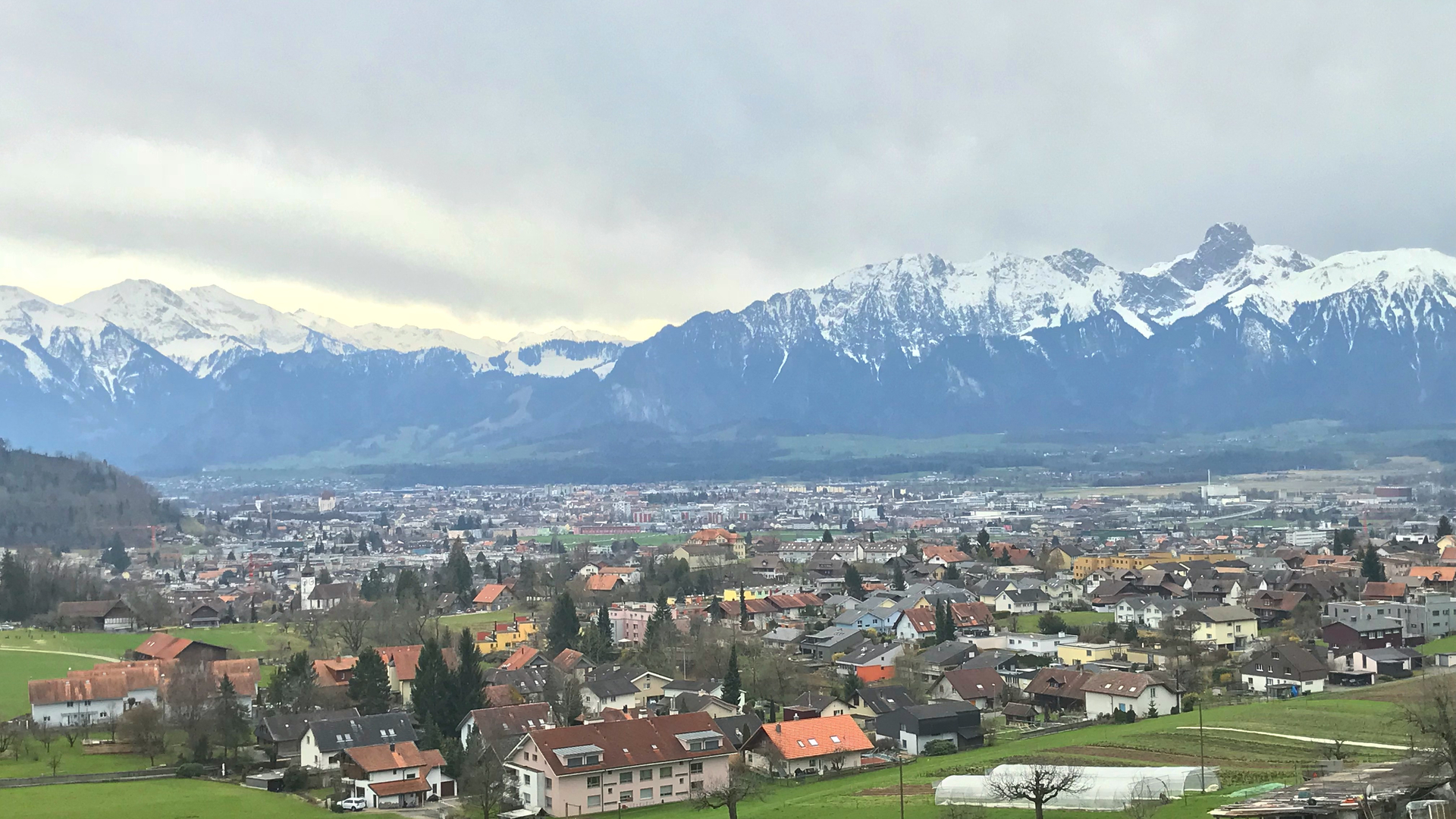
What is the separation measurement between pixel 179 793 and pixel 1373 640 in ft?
130

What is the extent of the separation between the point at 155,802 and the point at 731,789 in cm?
1344

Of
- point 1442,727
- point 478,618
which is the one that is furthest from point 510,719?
point 478,618

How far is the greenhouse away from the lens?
82.2 feet

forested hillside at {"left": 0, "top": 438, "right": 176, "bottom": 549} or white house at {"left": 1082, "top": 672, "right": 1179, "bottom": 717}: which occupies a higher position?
forested hillside at {"left": 0, "top": 438, "right": 176, "bottom": 549}

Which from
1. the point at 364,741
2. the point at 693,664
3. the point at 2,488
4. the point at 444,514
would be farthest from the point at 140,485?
the point at 364,741

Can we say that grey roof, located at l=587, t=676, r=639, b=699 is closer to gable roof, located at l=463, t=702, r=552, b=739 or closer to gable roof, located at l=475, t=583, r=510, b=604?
gable roof, located at l=463, t=702, r=552, b=739

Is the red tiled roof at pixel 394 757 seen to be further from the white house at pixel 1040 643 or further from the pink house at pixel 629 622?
the white house at pixel 1040 643

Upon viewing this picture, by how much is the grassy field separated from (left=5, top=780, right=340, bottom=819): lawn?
35206 millimetres

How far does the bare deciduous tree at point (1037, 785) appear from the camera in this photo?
74.0ft

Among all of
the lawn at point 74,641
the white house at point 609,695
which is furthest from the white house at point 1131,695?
the lawn at point 74,641

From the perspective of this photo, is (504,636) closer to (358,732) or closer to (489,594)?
(489,594)

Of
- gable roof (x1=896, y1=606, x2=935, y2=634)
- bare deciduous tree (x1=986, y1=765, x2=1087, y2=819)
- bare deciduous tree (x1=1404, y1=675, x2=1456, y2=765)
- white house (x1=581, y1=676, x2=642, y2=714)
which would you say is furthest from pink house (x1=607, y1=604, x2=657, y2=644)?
bare deciduous tree (x1=1404, y1=675, x2=1456, y2=765)

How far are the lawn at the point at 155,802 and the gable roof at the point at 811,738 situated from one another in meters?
11.0

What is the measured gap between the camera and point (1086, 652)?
167 feet
